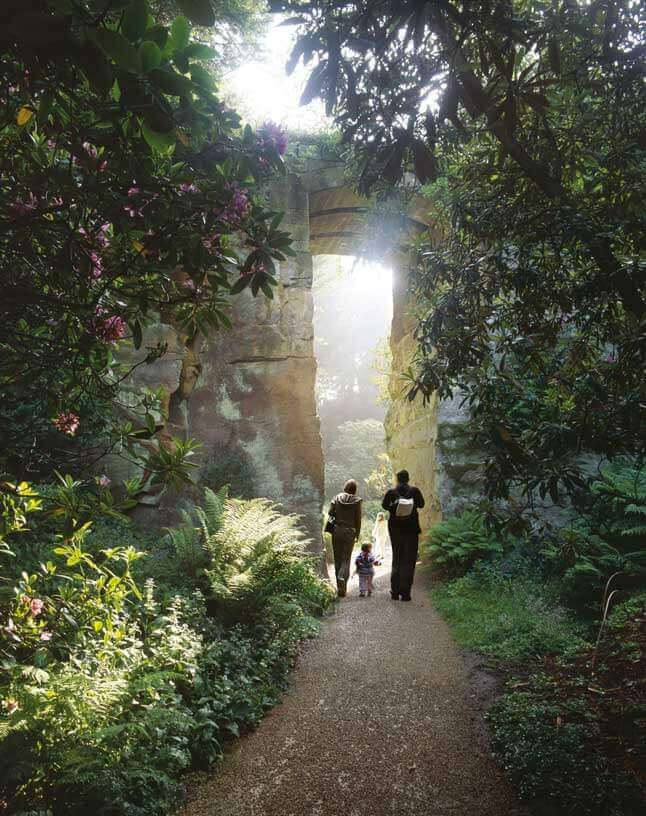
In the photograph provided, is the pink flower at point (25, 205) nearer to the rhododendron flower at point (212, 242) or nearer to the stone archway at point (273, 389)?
the rhododendron flower at point (212, 242)

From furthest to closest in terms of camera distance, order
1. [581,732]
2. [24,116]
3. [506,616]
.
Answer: [506,616] → [581,732] → [24,116]

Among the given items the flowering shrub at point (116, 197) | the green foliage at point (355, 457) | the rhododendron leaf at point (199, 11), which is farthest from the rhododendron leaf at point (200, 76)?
the green foliage at point (355, 457)

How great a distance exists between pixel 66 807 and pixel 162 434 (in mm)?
6257

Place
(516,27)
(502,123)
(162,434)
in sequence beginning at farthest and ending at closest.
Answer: (162,434) < (502,123) < (516,27)

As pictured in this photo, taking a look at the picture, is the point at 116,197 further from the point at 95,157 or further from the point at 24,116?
the point at 24,116

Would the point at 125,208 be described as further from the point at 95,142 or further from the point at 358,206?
the point at 358,206

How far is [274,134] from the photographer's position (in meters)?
2.30

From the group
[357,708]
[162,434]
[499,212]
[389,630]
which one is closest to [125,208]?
[499,212]

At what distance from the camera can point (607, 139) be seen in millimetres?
3035

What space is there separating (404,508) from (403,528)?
34cm

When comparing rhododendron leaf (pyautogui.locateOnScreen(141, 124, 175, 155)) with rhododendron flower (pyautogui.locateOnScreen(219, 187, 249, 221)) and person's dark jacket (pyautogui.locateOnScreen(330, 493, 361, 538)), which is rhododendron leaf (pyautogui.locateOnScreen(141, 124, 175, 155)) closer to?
rhododendron flower (pyautogui.locateOnScreen(219, 187, 249, 221))

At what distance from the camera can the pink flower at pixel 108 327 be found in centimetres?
242

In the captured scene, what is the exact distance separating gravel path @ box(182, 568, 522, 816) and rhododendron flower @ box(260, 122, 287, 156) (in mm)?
Result: 3361

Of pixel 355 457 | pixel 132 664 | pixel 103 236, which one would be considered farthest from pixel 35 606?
pixel 355 457
